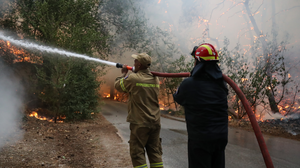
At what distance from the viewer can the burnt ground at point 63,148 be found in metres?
3.85

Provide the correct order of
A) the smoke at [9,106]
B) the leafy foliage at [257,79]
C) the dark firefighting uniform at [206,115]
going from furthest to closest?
the leafy foliage at [257,79] < the smoke at [9,106] < the dark firefighting uniform at [206,115]

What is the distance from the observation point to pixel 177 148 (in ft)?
17.2

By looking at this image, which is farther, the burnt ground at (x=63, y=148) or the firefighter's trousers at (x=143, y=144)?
the burnt ground at (x=63, y=148)

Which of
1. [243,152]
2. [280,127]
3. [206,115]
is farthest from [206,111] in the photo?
[280,127]

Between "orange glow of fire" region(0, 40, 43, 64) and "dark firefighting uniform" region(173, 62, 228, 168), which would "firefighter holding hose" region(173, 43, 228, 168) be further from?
"orange glow of fire" region(0, 40, 43, 64)

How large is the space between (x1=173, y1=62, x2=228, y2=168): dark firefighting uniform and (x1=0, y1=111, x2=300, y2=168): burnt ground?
7.38 feet

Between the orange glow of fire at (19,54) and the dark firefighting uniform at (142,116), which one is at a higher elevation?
the orange glow of fire at (19,54)

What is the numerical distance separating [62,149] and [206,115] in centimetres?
403

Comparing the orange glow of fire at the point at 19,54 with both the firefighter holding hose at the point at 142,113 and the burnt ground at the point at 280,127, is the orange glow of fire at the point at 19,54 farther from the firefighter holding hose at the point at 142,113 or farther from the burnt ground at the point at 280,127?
the burnt ground at the point at 280,127

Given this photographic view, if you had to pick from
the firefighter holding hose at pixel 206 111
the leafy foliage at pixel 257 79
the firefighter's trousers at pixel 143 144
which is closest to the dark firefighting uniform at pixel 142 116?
the firefighter's trousers at pixel 143 144

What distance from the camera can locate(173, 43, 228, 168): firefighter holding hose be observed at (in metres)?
1.97

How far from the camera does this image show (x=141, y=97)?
300 cm

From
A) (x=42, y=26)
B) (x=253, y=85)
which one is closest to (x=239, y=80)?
(x=253, y=85)

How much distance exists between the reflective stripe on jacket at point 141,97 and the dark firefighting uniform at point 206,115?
990 millimetres
